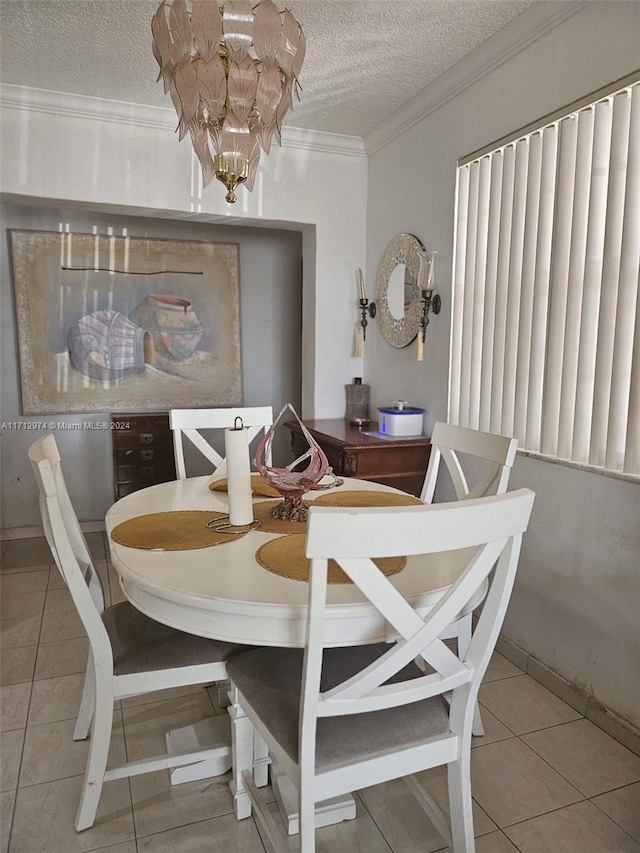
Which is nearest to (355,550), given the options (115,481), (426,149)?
(426,149)

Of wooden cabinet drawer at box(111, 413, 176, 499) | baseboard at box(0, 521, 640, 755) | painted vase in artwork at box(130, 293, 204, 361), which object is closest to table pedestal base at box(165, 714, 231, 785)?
baseboard at box(0, 521, 640, 755)

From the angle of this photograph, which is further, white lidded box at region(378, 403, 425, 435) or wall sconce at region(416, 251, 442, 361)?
white lidded box at region(378, 403, 425, 435)

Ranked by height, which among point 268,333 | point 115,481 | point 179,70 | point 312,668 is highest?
point 179,70

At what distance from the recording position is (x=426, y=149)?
3.12m

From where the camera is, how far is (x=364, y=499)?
6.77 ft

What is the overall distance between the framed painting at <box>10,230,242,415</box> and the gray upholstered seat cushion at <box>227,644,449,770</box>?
3.12 m

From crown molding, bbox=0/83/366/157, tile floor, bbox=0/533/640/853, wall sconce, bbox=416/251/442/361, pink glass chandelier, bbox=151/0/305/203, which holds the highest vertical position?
crown molding, bbox=0/83/366/157

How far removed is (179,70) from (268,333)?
9.93ft

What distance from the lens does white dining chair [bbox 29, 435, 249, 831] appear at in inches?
60.8

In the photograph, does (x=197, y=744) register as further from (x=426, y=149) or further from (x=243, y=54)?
A: (x=426, y=149)

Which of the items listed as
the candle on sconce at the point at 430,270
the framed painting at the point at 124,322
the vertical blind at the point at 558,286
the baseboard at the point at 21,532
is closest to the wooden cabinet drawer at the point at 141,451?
the framed painting at the point at 124,322

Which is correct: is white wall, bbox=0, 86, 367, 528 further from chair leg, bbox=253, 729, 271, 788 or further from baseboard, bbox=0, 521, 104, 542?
chair leg, bbox=253, 729, 271, 788

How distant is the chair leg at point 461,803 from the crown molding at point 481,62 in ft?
8.01

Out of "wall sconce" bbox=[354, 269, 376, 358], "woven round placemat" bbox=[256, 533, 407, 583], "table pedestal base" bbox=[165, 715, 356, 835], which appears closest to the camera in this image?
"woven round placemat" bbox=[256, 533, 407, 583]
